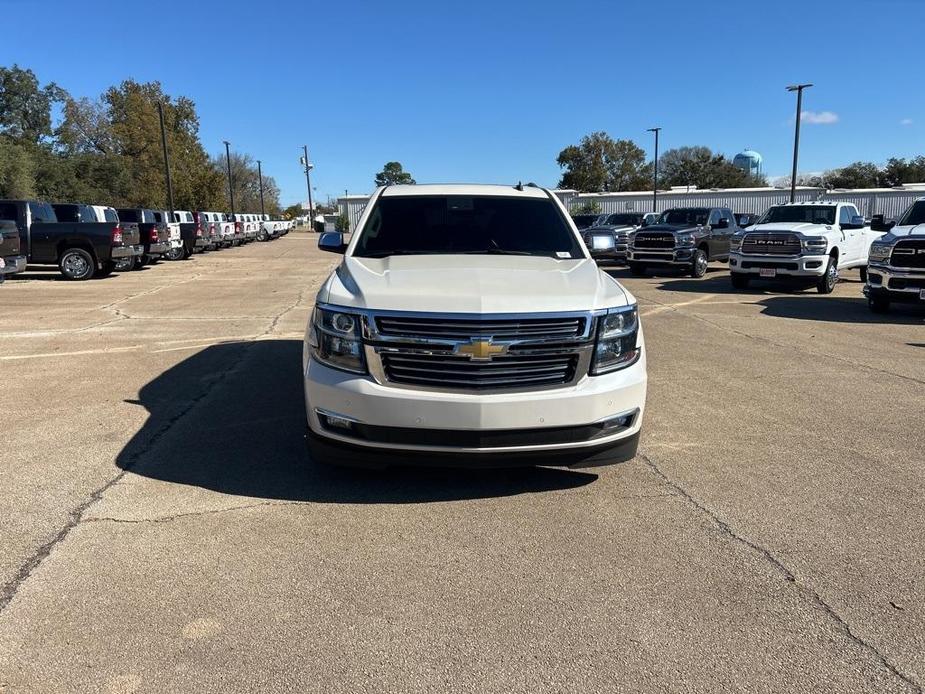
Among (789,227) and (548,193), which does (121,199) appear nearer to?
(789,227)

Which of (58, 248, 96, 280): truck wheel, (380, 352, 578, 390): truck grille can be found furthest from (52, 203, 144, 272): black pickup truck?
(380, 352, 578, 390): truck grille

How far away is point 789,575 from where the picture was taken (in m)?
3.39

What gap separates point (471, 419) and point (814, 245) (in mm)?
14494

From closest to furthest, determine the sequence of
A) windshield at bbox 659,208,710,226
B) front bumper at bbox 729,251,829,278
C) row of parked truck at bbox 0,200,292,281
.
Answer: front bumper at bbox 729,251,829,278 < row of parked truck at bbox 0,200,292,281 < windshield at bbox 659,208,710,226

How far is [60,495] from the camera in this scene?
4316mm

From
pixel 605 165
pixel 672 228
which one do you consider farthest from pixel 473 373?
pixel 605 165

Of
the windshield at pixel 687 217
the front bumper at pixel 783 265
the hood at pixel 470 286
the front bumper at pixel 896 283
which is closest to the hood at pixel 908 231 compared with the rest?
the front bumper at pixel 896 283

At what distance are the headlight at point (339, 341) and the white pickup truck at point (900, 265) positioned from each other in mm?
10427

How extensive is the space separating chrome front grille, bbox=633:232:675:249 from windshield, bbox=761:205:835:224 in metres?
2.53

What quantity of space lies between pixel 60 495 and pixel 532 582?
2.95 meters

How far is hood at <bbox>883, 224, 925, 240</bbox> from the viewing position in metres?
11.1

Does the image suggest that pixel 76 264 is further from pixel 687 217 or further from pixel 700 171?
pixel 700 171

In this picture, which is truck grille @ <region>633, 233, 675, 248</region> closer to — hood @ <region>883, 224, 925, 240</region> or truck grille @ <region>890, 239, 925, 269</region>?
hood @ <region>883, 224, 925, 240</region>

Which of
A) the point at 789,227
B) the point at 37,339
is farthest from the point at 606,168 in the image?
the point at 37,339
